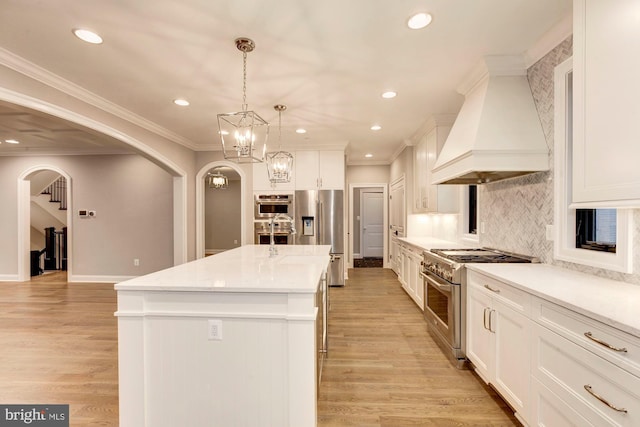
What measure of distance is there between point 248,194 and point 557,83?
4.81 metres

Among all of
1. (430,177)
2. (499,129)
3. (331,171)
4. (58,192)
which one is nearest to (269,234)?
(331,171)

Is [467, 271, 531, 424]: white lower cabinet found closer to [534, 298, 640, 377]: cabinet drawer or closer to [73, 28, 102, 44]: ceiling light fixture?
[534, 298, 640, 377]: cabinet drawer

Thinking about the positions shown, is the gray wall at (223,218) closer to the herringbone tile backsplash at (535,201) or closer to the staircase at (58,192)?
the staircase at (58,192)

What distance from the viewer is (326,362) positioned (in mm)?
2609

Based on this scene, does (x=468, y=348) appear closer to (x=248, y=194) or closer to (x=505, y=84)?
(x=505, y=84)

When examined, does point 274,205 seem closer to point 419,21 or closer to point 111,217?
point 111,217

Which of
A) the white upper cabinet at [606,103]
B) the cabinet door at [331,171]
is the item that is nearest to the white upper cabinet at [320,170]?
the cabinet door at [331,171]

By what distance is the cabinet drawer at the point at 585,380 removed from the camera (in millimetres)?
1087

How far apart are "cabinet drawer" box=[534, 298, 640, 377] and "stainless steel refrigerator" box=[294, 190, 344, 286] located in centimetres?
395

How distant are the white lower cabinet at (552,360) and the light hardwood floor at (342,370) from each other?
0.33 metres

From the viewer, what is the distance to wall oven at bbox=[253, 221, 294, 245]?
5.46 meters

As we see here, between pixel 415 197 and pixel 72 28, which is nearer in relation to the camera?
pixel 72 28

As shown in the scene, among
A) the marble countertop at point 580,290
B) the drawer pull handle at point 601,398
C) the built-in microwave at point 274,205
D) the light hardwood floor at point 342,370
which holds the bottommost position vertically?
the light hardwood floor at point 342,370

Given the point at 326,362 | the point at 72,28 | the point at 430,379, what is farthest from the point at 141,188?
the point at 430,379
